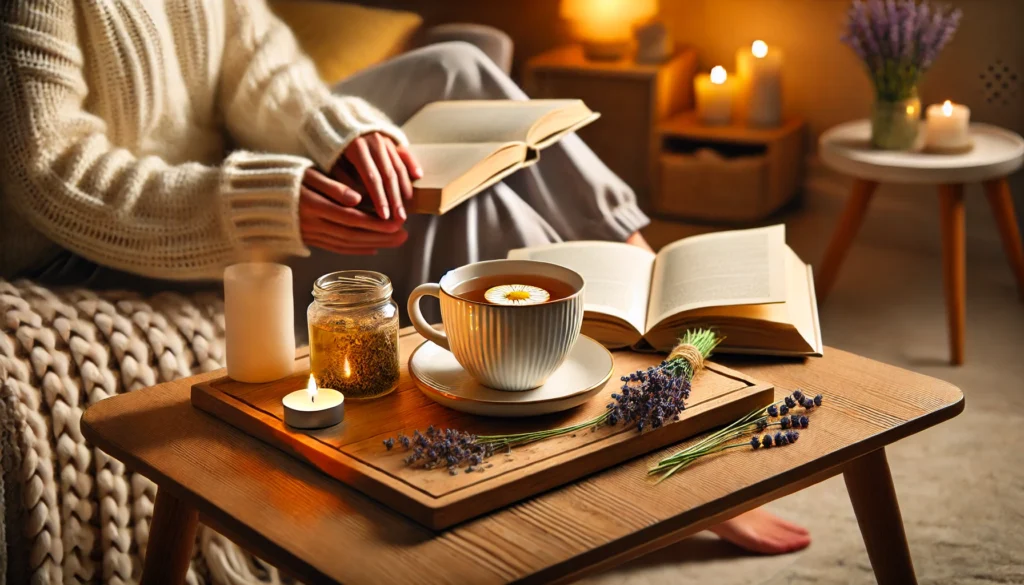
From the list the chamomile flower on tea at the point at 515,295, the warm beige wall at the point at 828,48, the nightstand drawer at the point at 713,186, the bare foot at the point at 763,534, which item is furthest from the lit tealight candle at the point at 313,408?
the warm beige wall at the point at 828,48

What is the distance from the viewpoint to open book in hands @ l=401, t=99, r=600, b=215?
4.13ft

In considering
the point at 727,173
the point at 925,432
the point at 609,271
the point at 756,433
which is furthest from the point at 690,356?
the point at 727,173

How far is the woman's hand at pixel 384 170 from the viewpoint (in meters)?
1.25

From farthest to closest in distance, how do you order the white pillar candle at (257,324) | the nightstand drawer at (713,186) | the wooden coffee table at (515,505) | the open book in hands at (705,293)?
1. the nightstand drawer at (713,186)
2. the open book in hands at (705,293)
3. the white pillar candle at (257,324)
4. the wooden coffee table at (515,505)

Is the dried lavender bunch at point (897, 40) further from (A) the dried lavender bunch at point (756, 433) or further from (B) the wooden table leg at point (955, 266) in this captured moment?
(A) the dried lavender bunch at point (756, 433)

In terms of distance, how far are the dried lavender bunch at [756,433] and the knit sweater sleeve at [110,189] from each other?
584 millimetres

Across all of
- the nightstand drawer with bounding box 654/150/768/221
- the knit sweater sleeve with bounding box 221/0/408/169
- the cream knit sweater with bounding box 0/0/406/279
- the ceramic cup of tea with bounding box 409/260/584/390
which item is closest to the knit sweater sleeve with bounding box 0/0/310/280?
the cream knit sweater with bounding box 0/0/406/279

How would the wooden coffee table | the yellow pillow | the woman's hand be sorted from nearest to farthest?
the wooden coffee table
the woman's hand
the yellow pillow

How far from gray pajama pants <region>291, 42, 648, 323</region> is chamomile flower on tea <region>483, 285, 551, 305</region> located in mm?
467

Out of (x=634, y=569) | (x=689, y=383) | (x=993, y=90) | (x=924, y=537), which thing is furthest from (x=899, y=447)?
(x=993, y=90)

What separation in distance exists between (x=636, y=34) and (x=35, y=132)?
1884 millimetres

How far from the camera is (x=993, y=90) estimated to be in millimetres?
2623

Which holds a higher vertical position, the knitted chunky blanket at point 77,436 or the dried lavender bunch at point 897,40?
the dried lavender bunch at point 897,40

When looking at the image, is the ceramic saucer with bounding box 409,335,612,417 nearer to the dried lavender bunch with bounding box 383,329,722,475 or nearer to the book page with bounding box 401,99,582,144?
the dried lavender bunch with bounding box 383,329,722,475
